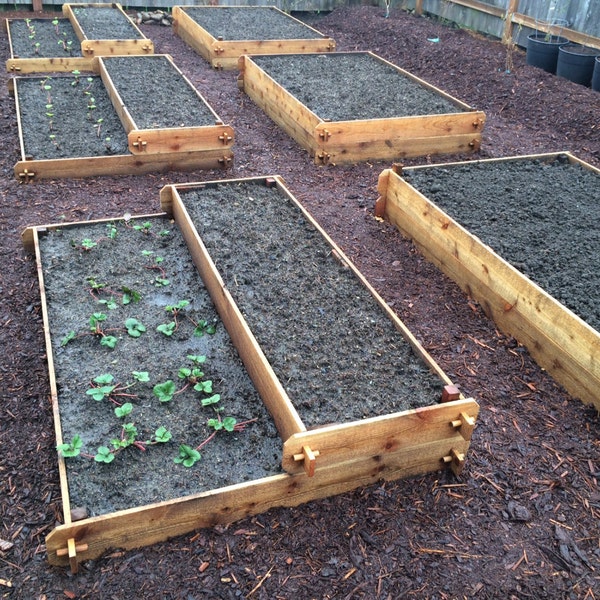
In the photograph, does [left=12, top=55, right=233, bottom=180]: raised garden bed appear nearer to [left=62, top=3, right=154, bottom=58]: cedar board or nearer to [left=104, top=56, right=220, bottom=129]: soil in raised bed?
A: [left=104, top=56, right=220, bottom=129]: soil in raised bed

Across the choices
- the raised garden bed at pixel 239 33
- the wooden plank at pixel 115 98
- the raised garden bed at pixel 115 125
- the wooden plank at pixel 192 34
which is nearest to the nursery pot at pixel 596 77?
the raised garden bed at pixel 239 33

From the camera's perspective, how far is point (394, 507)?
322 centimetres

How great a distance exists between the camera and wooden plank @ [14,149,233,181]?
6.23 meters

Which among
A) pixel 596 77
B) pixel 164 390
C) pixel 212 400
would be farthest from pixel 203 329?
pixel 596 77

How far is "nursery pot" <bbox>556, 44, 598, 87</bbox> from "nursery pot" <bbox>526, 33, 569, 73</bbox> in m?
0.23

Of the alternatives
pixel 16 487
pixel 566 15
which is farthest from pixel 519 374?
pixel 566 15

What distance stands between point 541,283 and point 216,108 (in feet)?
18.0

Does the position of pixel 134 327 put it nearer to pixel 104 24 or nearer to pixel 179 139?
pixel 179 139

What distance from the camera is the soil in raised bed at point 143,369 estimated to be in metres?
3.19

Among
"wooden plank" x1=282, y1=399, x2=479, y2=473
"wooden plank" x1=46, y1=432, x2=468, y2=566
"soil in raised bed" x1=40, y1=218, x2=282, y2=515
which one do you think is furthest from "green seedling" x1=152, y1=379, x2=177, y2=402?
"wooden plank" x1=282, y1=399, x2=479, y2=473

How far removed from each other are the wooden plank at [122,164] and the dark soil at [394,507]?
1.58ft

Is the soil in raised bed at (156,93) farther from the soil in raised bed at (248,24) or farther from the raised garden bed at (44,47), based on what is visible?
the soil in raised bed at (248,24)

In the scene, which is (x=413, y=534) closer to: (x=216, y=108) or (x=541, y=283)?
(x=541, y=283)

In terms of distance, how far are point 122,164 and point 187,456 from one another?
13.3 feet
